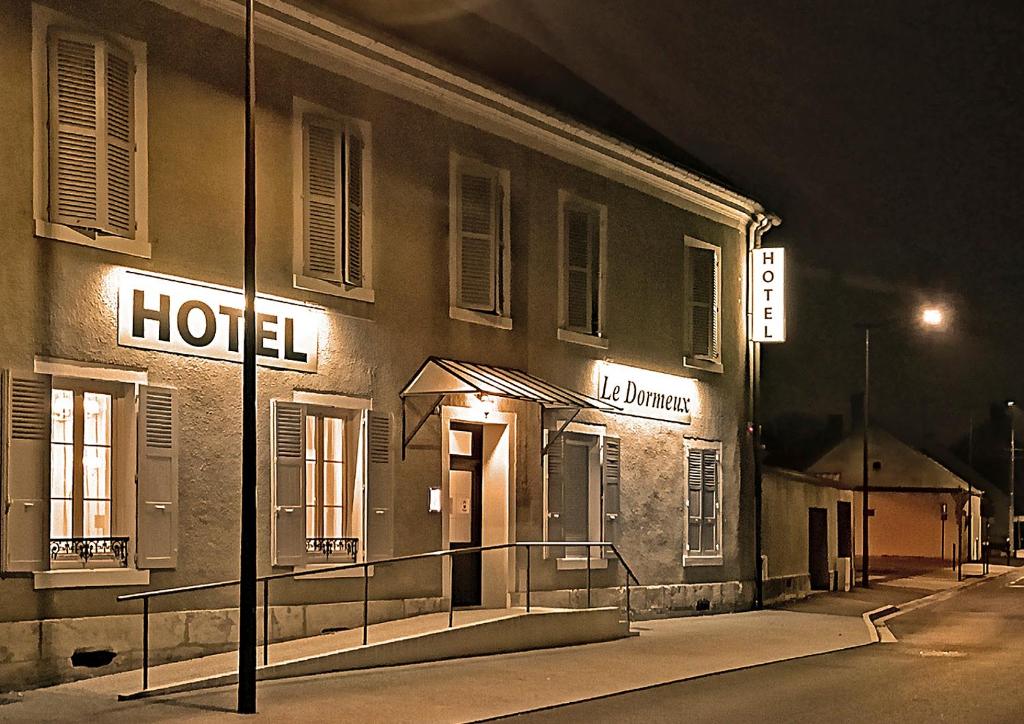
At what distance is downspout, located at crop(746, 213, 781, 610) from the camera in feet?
88.3

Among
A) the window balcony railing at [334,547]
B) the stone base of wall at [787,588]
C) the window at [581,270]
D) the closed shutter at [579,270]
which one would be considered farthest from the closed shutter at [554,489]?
the stone base of wall at [787,588]

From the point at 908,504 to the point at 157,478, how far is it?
5152 cm

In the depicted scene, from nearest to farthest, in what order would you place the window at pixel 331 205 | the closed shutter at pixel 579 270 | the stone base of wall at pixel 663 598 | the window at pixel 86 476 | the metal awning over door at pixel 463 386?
1. the window at pixel 86 476
2. the window at pixel 331 205
3. the metal awning over door at pixel 463 386
4. the stone base of wall at pixel 663 598
5. the closed shutter at pixel 579 270

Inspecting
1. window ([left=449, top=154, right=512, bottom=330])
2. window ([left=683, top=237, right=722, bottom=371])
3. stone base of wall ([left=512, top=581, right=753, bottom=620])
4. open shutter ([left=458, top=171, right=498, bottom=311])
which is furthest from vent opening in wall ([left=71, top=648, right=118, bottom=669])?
window ([left=683, top=237, right=722, bottom=371])

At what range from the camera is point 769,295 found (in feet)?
87.5

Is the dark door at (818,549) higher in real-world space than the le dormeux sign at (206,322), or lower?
lower

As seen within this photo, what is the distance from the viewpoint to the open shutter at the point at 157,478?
Result: 1474 cm

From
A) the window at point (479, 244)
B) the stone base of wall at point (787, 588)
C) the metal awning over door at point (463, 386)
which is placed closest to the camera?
the metal awning over door at point (463, 386)

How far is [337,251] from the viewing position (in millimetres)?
17312

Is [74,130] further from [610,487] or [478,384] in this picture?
[610,487]

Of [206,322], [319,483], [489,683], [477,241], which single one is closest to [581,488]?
[477,241]

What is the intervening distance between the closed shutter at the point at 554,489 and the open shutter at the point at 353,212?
4.92 meters

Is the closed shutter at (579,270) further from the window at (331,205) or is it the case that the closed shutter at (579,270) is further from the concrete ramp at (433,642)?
the window at (331,205)

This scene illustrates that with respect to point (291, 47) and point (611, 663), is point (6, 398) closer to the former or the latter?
point (291, 47)
